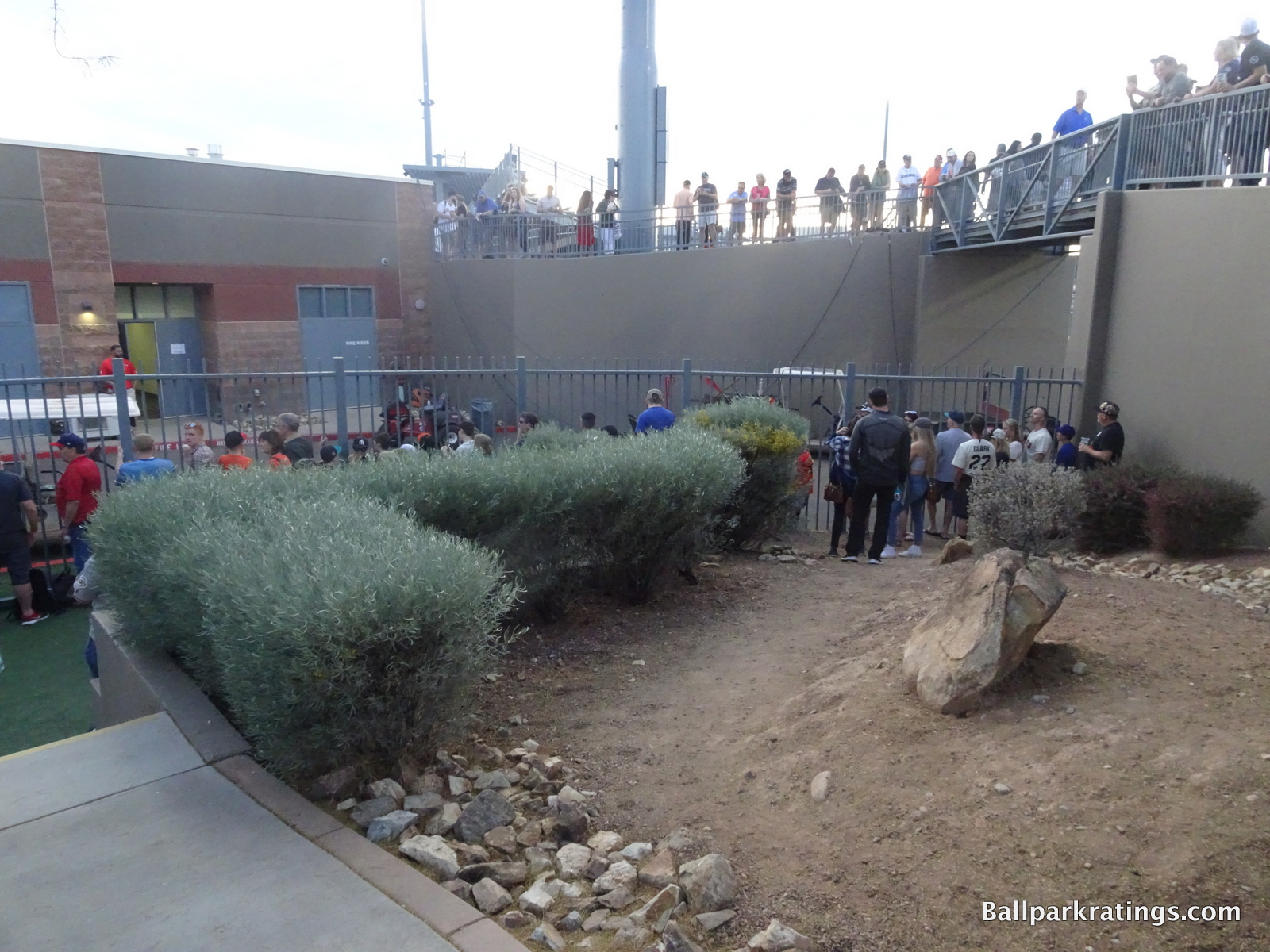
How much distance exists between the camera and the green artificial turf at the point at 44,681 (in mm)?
6531

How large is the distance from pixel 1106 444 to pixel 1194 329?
1383 mm

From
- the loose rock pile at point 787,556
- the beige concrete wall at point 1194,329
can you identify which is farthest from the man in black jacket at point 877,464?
the beige concrete wall at point 1194,329

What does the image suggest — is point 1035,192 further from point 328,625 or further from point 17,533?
point 17,533

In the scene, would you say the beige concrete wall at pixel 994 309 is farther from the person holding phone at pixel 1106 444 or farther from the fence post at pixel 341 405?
the fence post at pixel 341 405

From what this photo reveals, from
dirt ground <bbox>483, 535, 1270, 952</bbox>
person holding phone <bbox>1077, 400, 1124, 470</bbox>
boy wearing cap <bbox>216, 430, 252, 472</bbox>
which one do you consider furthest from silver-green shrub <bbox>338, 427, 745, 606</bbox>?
person holding phone <bbox>1077, 400, 1124, 470</bbox>

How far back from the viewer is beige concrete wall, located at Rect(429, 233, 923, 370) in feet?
58.9

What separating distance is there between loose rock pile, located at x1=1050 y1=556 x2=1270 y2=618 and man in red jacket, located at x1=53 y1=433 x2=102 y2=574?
848 centimetres

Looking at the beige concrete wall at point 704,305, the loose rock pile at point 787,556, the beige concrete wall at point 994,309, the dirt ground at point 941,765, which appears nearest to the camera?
the dirt ground at point 941,765

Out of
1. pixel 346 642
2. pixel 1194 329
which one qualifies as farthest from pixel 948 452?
pixel 346 642

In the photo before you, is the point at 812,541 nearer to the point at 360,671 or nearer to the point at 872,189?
the point at 360,671

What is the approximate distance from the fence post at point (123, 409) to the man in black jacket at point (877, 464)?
7030 millimetres

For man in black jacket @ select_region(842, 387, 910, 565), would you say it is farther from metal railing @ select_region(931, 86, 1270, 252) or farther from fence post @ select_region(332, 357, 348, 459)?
fence post @ select_region(332, 357, 348, 459)

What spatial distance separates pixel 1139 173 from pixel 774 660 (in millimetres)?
8267

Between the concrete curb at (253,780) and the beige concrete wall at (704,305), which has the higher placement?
the beige concrete wall at (704,305)
